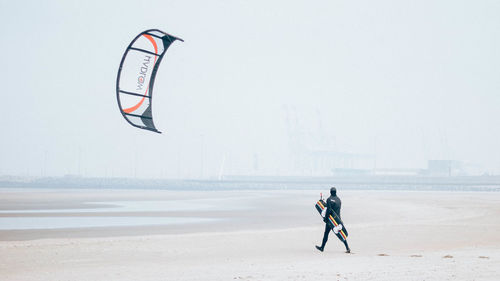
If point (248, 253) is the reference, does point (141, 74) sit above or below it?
above

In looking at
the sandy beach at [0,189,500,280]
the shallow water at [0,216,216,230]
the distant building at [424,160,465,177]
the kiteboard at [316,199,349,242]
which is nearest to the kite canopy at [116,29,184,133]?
the sandy beach at [0,189,500,280]

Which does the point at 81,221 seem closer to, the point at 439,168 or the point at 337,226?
the point at 337,226

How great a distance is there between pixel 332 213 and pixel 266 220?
12.9 m


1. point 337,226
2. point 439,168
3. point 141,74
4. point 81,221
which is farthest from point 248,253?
point 439,168

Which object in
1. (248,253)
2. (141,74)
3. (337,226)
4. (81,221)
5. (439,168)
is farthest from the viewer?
(439,168)

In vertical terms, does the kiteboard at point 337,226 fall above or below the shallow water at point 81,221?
above

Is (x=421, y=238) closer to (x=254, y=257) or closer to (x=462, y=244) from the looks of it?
(x=462, y=244)

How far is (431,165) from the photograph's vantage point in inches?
6727

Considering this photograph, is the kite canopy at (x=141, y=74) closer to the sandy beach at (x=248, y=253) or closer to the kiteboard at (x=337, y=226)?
the sandy beach at (x=248, y=253)

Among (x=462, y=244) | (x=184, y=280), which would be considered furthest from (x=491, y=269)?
(x=462, y=244)

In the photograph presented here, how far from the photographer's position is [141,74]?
14.7 metres

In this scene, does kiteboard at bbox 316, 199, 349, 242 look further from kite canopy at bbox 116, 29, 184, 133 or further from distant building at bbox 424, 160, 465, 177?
distant building at bbox 424, 160, 465, 177

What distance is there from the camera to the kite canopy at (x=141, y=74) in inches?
557

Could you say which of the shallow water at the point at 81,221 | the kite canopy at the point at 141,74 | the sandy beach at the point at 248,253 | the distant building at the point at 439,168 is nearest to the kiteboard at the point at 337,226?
the sandy beach at the point at 248,253
